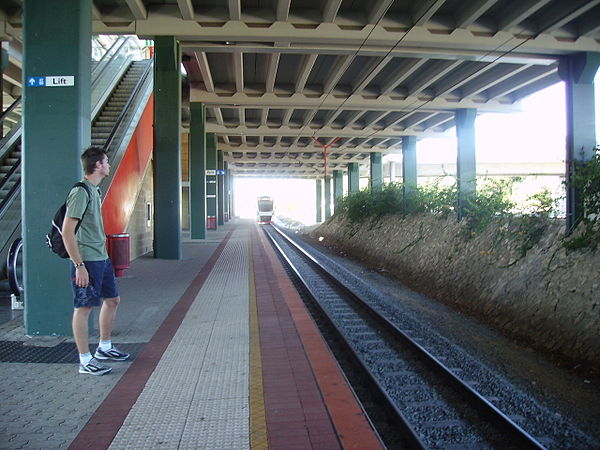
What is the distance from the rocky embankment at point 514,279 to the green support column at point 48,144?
18.6 feet

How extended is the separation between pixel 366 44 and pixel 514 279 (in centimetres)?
738

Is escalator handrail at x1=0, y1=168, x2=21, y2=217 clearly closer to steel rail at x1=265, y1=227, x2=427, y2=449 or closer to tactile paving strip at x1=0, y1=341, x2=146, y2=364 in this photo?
tactile paving strip at x1=0, y1=341, x2=146, y2=364

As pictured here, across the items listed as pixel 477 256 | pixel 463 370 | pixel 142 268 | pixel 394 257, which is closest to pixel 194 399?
pixel 463 370

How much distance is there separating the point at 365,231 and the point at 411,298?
28.6ft

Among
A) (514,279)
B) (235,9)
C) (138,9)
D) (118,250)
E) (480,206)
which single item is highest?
(138,9)

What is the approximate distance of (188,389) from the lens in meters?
3.64

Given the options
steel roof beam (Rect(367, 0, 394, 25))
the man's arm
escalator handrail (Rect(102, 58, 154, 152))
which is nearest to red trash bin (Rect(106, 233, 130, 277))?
the man's arm

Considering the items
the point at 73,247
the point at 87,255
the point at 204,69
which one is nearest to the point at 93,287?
the point at 87,255

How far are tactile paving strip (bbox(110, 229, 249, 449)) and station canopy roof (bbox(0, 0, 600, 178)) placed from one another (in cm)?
809

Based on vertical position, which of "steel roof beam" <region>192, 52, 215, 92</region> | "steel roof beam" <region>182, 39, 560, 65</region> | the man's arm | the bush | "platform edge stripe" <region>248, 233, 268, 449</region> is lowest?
"platform edge stripe" <region>248, 233, 268, 449</region>

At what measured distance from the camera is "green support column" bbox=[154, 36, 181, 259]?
12.8 m

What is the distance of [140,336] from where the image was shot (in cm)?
520

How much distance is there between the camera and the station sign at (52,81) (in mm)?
4914

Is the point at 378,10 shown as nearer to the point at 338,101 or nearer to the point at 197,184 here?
the point at 338,101
